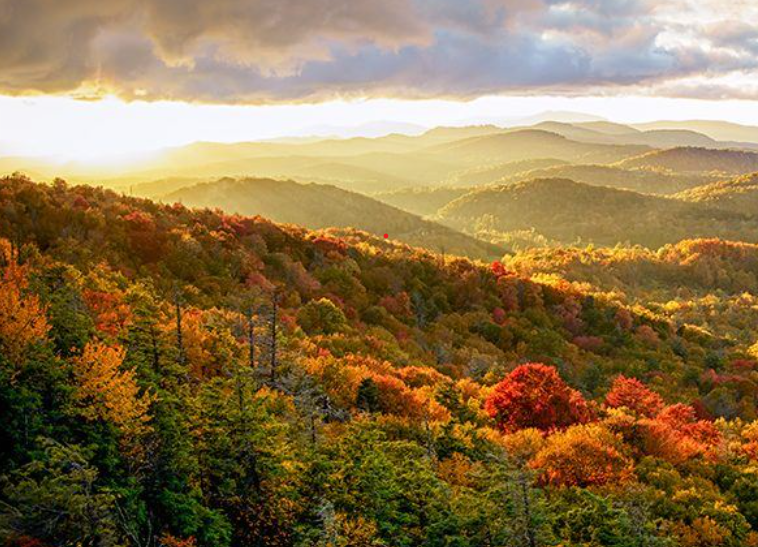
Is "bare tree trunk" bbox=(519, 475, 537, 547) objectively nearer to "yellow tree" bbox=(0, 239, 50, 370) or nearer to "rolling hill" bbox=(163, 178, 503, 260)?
"yellow tree" bbox=(0, 239, 50, 370)

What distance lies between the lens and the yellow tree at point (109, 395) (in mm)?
13781

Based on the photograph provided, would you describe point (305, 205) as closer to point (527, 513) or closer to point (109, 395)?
point (109, 395)

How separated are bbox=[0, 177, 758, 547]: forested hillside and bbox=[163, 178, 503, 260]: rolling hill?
342ft

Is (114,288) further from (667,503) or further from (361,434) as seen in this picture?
(667,503)

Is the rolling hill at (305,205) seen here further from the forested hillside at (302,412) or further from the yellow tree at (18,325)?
the yellow tree at (18,325)

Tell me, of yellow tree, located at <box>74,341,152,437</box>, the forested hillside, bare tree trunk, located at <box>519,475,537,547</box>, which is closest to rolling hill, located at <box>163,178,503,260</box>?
the forested hillside

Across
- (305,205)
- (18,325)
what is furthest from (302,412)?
(305,205)

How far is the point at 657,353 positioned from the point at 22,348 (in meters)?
46.0

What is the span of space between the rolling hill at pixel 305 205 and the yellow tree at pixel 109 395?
13435 cm

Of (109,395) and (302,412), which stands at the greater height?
(109,395)

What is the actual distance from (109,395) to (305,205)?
171m

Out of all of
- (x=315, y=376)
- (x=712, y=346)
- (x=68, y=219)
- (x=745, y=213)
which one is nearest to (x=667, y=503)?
(x=315, y=376)

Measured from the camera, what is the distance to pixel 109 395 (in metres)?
13.9

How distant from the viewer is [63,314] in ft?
54.6
